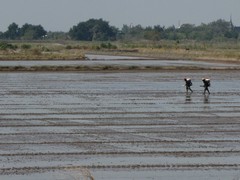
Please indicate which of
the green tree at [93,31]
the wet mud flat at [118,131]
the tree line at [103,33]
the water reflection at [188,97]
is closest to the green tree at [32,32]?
the tree line at [103,33]

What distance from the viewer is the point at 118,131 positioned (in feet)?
59.0

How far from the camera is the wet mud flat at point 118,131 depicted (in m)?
13.1

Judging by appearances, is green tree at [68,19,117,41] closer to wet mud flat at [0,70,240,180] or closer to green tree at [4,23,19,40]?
green tree at [4,23,19,40]

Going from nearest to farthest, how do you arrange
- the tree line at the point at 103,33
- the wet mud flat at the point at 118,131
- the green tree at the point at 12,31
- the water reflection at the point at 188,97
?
the wet mud flat at the point at 118,131, the water reflection at the point at 188,97, the tree line at the point at 103,33, the green tree at the point at 12,31

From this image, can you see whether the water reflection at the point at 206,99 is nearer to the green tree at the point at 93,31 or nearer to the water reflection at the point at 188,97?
the water reflection at the point at 188,97

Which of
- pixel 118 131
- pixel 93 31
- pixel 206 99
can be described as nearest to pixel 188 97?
pixel 206 99

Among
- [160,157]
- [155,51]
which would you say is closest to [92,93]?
[160,157]

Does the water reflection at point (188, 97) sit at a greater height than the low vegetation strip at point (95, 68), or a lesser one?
greater

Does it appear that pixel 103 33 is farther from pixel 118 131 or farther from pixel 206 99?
pixel 118 131

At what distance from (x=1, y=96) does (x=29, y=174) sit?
1483 centimetres

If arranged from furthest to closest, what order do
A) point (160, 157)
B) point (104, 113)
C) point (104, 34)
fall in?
point (104, 34) < point (104, 113) < point (160, 157)

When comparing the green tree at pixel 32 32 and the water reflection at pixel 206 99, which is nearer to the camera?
the water reflection at pixel 206 99

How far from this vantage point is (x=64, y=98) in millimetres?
26078

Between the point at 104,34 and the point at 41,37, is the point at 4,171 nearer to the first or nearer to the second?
the point at 104,34
